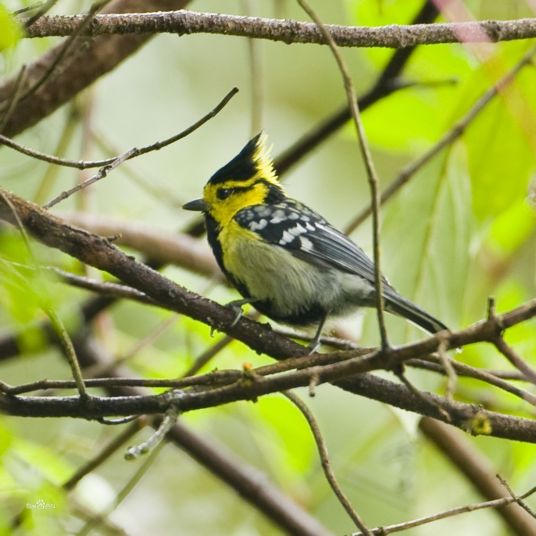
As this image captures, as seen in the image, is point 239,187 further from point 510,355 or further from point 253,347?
point 510,355

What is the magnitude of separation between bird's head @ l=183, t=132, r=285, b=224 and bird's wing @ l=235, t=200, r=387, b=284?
0.10 metres

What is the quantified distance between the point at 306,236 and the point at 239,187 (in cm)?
37

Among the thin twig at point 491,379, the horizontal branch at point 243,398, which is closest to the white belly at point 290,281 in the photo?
the thin twig at point 491,379

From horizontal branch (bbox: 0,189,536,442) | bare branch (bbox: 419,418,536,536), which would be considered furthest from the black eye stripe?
horizontal branch (bbox: 0,189,536,442)

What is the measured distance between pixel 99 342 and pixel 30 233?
2.12 m

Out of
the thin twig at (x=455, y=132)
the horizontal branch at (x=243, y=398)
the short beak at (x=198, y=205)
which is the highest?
the thin twig at (x=455, y=132)

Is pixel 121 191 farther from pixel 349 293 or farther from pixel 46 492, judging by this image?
pixel 46 492

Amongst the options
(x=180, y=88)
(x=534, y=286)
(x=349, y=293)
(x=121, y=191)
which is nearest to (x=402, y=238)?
(x=349, y=293)

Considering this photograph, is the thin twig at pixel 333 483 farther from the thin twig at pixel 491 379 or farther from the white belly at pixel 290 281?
the white belly at pixel 290 281

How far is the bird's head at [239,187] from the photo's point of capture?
339 cm

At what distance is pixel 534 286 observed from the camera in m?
6.07

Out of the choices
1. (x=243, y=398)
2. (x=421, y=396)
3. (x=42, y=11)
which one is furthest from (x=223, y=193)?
(x=421, y=396)

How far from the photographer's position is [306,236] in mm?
3193

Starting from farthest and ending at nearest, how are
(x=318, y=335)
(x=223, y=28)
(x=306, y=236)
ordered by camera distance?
(x=306, y=236), (x=318, y=335), (x=223, y=28)
